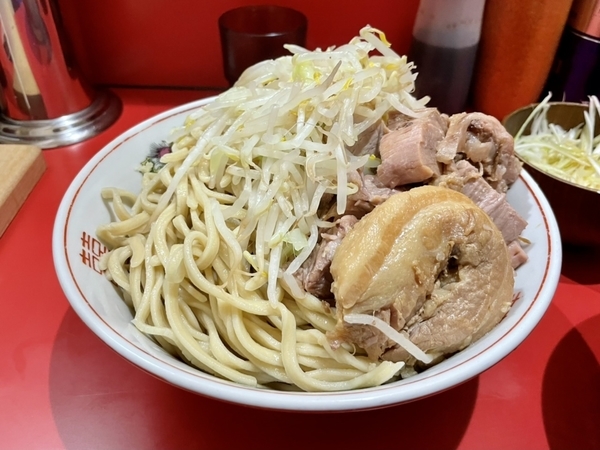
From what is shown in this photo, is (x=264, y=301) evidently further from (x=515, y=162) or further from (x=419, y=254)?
(x=515, y=162)

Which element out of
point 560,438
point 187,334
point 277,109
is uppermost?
point 277,109

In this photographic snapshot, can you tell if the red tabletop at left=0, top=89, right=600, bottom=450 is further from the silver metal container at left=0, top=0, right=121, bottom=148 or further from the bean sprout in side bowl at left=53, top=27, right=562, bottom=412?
the silver metal container at left=0, top=0, right=121, bottom=148

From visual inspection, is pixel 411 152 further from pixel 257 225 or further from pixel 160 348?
pixel 160 348

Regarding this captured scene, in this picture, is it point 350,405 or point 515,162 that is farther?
point 515,162

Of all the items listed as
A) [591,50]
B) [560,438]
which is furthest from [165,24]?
[560,438]

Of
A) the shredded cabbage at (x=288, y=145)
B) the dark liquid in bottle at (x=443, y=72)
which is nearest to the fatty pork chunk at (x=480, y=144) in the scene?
the shredded cabbage at (x=288, y=145)

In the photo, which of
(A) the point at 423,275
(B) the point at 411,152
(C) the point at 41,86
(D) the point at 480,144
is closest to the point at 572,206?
(D) the point at 480,144

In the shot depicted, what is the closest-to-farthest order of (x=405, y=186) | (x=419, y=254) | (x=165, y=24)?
1. (x=419, y=254)
2. (x=405, y=186)
3. (x=165, y=24)
